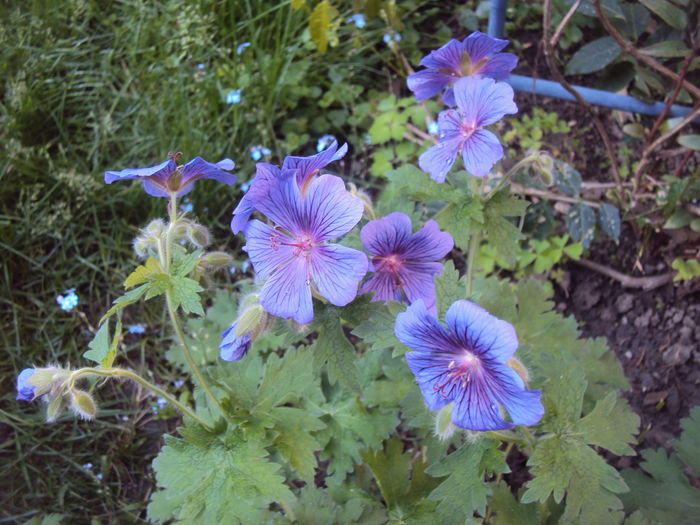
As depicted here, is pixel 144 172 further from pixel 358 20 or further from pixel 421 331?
pixel 358 20

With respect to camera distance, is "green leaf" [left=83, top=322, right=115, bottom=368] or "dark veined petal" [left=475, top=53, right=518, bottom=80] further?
"dark veined petal" [left=475, top=53, right=518, bottom=80]

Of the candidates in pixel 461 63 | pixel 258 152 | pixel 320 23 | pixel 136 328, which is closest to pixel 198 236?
pixel 461 63

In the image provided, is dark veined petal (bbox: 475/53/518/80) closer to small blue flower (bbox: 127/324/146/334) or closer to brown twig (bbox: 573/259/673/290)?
brown twig (bbox: 573/259/673/290)

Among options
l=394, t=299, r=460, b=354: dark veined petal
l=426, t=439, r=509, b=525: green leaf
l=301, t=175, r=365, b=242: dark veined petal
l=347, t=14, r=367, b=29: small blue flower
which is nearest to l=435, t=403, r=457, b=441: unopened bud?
l=426, t=439, r=509, b=525: green leaf

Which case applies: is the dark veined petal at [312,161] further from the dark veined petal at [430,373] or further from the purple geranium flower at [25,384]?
the purple geranium flower at [25,384]

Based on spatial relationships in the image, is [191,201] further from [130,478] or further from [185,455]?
[185,455]

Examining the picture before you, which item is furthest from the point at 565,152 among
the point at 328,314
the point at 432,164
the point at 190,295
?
the point at 190,295

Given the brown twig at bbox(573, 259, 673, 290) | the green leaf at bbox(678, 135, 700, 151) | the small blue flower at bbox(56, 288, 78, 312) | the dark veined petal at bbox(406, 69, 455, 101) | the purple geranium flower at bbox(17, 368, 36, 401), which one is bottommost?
the brown twig at bbox(573, 259, 673, 290)
